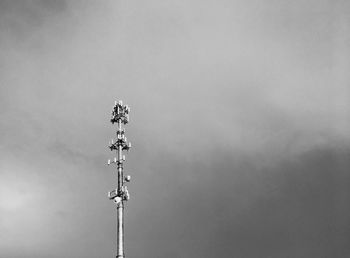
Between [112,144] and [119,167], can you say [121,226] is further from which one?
[112,144]

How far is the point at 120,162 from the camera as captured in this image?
36.1 meters

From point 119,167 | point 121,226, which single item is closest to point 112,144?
point 119,167

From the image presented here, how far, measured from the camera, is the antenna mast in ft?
110

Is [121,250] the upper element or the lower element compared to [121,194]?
lower

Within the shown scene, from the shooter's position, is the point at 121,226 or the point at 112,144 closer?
the point at 121,226

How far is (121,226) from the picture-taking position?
1331 inches

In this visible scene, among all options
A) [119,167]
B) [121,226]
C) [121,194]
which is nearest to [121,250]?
[121,226]

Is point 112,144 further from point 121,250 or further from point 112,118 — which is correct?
point 121,250

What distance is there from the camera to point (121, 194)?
34406 mm

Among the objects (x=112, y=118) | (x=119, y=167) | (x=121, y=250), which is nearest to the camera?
(x=121, y=250)

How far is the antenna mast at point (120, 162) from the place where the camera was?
33.7 m

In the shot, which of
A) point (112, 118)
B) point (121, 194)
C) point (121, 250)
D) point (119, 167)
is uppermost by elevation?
point (112, 118)

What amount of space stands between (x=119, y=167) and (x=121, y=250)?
22.5 ft

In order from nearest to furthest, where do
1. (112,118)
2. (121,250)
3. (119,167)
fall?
(121,250)
(119,167)
(112,118)
